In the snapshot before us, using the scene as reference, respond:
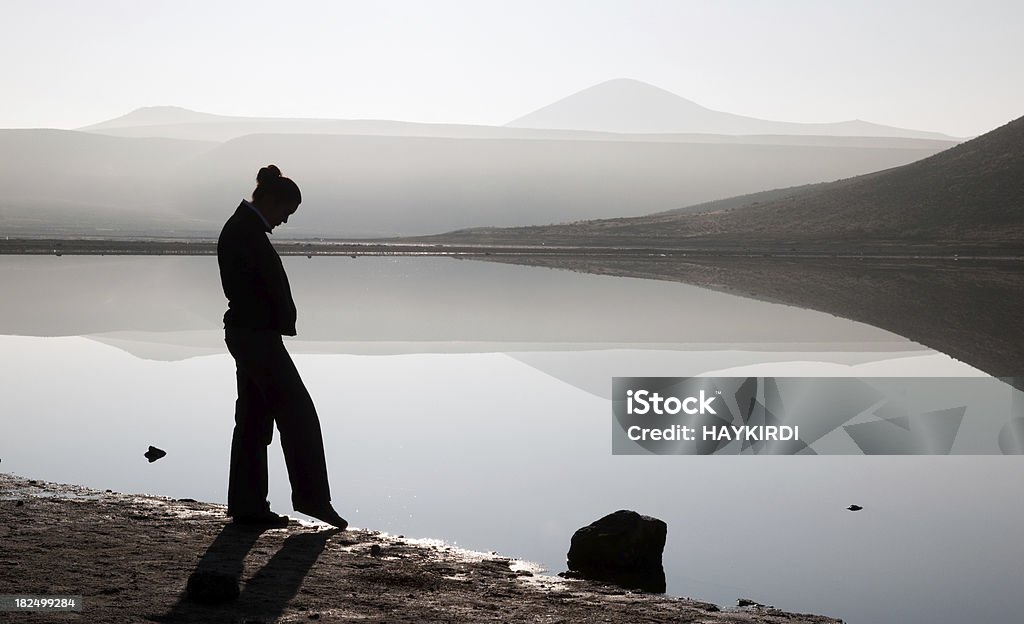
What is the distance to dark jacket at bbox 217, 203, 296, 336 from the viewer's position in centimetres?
746

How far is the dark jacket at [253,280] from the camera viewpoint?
7465 millimetres

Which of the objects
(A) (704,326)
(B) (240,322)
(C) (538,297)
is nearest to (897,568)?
(B) (240,322)

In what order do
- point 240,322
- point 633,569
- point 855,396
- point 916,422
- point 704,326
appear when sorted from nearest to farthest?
point 633,569, point 240,322, point 916,422, point 855,396, point 704,326

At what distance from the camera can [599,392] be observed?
14164 mm

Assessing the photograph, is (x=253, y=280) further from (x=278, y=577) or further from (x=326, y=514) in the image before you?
(x=278, y=577)

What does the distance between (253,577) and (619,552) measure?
1968 millimetres

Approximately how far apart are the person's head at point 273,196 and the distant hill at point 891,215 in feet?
270

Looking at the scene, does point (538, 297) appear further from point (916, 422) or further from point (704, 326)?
point (916, 422)

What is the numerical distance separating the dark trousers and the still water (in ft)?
1.77

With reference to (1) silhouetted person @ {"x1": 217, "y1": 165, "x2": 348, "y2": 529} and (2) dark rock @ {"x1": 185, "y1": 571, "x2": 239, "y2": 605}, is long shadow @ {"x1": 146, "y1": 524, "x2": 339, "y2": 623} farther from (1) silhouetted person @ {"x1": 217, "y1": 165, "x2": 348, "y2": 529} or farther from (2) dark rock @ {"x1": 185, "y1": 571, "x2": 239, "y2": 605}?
(1) silhouetted person @ {"x1": 217, "y1": 165, "x2": 348, "y2": 529}

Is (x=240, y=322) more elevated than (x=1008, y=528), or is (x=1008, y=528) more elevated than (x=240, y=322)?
(x=240, y=322)

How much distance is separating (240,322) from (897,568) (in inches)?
161

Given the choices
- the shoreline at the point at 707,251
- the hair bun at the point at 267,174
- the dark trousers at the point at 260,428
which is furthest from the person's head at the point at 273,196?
the shoreline at the point at 707,251

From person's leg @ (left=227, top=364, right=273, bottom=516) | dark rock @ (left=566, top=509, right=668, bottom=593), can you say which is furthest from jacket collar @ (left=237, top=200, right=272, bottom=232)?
dark rock @ (left=566, top=509, right=668, bottom=593)
